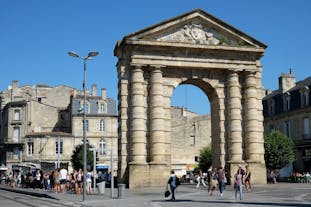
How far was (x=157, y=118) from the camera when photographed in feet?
104

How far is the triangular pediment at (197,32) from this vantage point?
32.5 meters

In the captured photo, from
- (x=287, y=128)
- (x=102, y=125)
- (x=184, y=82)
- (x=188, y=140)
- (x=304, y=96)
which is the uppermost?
(x=304, y=96)

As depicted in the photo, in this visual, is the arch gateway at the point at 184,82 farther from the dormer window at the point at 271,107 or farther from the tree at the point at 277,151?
the dormer window at the point at 271,107

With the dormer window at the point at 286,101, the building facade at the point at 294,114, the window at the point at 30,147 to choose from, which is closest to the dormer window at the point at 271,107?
the building facade at the point at 294,114

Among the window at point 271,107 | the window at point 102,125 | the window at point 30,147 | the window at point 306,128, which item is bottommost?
the window at point 30,147

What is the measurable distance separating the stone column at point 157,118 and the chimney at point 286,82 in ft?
95.3

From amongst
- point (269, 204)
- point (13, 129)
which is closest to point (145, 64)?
point (269, 204)

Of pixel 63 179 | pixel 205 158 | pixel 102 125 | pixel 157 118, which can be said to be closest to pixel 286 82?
pixel 205 158

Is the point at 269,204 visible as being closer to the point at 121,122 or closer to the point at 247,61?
the point at 121,122

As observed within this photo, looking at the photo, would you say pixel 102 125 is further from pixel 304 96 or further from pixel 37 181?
pixel 37 181

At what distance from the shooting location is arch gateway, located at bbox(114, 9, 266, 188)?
31641 mm

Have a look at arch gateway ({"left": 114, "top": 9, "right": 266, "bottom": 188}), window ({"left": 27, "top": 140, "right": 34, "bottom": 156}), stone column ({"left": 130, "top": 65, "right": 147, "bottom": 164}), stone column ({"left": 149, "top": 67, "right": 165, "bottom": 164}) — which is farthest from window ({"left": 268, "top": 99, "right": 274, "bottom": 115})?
stone column ({"left": 130, "top": 65, "right": 147, "bottom": 164})

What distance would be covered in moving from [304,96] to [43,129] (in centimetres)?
3516

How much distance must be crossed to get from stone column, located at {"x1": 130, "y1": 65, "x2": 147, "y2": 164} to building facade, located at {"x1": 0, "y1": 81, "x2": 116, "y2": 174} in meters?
29.1
